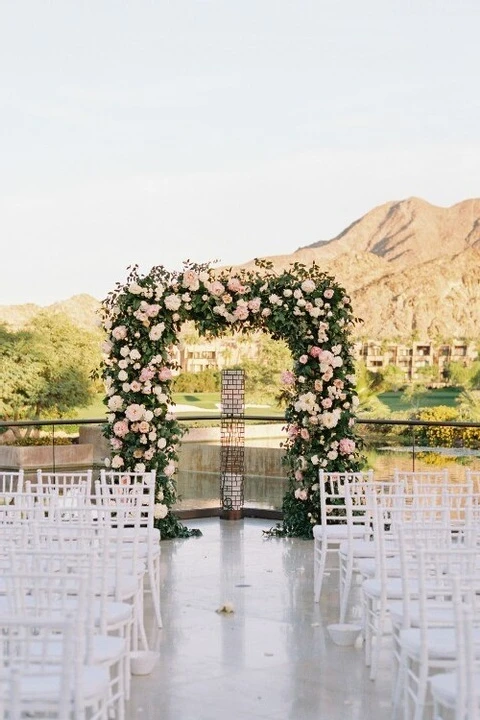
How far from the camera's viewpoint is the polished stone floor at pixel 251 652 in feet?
17.4

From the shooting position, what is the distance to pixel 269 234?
35.8m

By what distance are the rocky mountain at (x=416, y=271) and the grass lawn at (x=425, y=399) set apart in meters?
2.33

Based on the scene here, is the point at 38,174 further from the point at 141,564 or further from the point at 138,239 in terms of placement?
the point at 141,564

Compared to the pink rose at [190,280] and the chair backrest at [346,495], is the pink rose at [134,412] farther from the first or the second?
the chair backrest at [346,495]

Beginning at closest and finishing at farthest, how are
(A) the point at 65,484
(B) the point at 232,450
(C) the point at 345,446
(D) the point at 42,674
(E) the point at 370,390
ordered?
(D) the point at 42,674
(A) the point at 65,484
(C) the point at 345,446
(B) the point at 232,450
(E) the point at 370,390

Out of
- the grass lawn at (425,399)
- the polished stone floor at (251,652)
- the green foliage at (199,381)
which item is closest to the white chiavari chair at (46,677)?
the polished stone floor at (251,652)

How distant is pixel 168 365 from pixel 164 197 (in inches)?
947

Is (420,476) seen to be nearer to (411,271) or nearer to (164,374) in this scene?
(164,374)

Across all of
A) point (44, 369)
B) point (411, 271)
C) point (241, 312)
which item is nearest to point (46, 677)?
point (241, 312)

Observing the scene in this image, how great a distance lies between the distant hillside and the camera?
36.8m

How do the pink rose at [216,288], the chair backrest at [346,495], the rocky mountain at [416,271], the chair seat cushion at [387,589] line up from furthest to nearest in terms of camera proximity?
1. the rocky mountain at [416,271]
2. the pink rose at [216,288]
3. the chair backrest at [346,495]
4. the chair seat cushion at [387,589]

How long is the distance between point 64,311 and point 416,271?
1348cm

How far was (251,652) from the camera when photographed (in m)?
6.34

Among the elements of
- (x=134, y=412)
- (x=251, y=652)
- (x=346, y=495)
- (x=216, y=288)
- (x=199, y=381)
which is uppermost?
(x=216, y=288)
